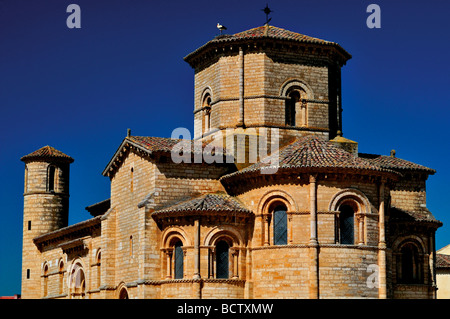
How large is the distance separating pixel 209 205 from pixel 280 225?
275 cm

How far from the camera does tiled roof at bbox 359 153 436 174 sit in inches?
1358

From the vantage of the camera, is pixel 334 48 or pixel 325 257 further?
pixel 334 48

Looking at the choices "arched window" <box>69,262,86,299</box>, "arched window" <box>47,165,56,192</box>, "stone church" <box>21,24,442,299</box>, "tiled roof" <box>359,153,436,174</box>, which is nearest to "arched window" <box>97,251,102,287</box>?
"stone church" <box>21,24,442,299</box>

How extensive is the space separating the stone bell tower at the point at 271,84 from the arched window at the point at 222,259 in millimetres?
5314

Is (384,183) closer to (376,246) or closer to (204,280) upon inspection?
(376,246)

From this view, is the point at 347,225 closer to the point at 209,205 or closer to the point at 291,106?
the point at 209,205

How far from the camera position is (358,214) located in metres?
28.7

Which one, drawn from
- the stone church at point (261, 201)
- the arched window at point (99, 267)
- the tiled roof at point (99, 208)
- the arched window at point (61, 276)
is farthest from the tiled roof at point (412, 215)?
the arched window at point (61, 276)

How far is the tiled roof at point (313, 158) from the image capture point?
28344 millimetres

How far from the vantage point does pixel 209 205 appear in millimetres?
29062

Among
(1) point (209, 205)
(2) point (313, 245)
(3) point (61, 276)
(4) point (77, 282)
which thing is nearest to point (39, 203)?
(3) point (61, 276)
